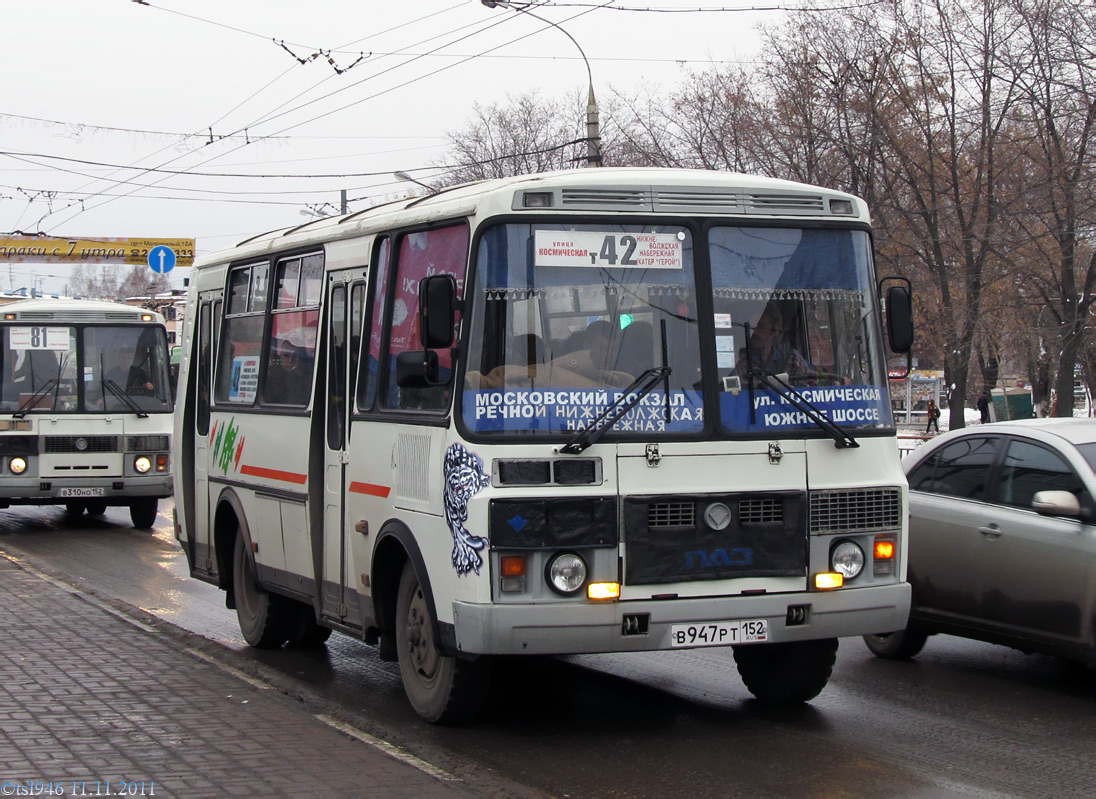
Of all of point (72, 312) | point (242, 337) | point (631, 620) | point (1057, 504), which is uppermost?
point (72, 312)

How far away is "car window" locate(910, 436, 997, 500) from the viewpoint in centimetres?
869

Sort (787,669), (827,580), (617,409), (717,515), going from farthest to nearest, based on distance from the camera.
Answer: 1. (787,669)
2. (827,580)
3. (717,515)
4. (617,409)

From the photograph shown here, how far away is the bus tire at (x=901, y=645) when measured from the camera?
905 cm

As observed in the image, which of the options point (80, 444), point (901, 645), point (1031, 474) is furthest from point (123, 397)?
point (1031, 474)

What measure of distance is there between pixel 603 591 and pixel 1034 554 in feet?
9.94

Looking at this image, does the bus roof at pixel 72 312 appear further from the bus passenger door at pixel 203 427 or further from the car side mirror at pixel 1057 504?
the car side mirror at pixel 1057 504

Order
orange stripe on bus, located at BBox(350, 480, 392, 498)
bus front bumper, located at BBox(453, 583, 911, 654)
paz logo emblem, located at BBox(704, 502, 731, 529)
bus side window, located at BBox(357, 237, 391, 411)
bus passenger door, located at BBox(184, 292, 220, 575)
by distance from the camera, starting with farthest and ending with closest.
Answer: bus passenger door, located at BBox(184, 292, 220, 575) < bus side window, located at BBox(357, 237, 391, 411) < orange stripe on bus, located at BBox(350, 480, 392, 498) < paz logo emblem, located at BBox(704, 502, 731, 529) < bus front bumper, located at BBox(453, 583, 911, 654)

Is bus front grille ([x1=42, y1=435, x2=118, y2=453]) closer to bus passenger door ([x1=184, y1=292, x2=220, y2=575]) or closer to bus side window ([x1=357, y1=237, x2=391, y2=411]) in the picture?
bus passenger door ([x1=184, y1=292, x2=220, y2=575])

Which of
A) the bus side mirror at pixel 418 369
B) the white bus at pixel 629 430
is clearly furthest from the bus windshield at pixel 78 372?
the bus side mirror at pixel 418 369

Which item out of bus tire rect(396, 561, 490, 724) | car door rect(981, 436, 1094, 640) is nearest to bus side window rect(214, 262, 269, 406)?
bus tire rect(396, 561, 490, 724)

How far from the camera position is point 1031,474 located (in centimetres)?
829

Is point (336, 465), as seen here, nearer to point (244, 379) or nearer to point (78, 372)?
point (244, 379)

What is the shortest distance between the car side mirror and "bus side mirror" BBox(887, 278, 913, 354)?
4.66 feet

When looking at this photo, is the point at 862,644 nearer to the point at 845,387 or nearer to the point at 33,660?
the point at 845,387
